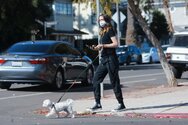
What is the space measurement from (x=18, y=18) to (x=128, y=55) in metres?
11.0

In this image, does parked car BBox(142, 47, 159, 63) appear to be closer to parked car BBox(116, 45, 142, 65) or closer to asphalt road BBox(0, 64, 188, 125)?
parked car BBox(116, 45, 142, 65)

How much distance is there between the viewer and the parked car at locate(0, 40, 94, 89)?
56.4 feet

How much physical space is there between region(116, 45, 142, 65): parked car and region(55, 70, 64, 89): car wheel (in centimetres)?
2322

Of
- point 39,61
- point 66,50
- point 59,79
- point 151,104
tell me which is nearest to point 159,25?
point 66,50

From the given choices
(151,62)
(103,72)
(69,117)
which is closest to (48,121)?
(69,117)

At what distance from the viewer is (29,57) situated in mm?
17266

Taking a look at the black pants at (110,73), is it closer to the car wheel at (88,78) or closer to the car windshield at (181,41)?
the car wheel at (88,78)

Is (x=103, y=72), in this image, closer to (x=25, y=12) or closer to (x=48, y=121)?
(x=48, y=121)

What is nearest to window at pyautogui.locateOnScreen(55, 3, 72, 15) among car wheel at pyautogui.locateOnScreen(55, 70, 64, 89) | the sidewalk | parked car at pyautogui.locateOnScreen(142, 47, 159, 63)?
parked car at pyautogui.locateOnScreen(142, 47, 159, 63)

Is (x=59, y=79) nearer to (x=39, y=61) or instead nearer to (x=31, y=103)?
(x=39, y=61)

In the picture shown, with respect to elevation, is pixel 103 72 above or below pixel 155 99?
above

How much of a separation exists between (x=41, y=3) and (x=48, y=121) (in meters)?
25.5

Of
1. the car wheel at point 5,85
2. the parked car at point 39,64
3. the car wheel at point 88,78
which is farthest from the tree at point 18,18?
the parked car at point 39,64

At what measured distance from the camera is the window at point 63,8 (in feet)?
187
